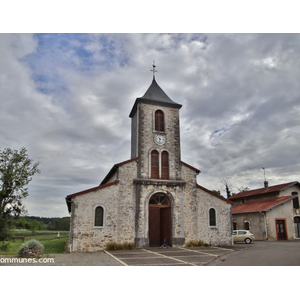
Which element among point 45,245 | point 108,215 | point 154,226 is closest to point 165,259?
point 108,215

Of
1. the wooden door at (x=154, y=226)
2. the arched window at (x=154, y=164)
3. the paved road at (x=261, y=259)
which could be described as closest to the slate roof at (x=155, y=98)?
the arched window at (x=154, y=164)

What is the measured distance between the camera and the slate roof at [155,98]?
1981 centimetres

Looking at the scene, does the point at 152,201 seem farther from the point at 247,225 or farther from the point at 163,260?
the point at 247,225

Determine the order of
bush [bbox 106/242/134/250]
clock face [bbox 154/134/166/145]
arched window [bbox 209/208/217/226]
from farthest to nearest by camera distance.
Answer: clock face [bbox 154/134/166/145], arched window [bbox 209/208/217/226], bush [bbox 106/242/134/250]

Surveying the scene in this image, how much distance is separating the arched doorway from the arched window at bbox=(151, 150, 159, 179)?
4.37 feet

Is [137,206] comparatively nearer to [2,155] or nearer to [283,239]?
[2,155]

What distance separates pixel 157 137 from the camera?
1933 cm

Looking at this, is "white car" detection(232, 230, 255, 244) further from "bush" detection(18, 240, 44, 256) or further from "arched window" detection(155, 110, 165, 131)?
"bush" detection(18, 240, 44, 256)

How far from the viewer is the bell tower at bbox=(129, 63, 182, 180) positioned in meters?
18.6

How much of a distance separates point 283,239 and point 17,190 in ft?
78.8

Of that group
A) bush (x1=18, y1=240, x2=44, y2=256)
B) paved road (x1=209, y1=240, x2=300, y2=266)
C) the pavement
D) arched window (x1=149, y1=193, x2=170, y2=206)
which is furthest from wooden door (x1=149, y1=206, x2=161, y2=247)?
bush (x1=18, y1=240, x2=44, y2=256)

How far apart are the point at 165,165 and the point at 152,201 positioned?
2769 mm

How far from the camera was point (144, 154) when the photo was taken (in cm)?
1855

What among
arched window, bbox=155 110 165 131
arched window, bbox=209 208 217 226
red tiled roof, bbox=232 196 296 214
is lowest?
arched window, bbox=209 208 217 226
